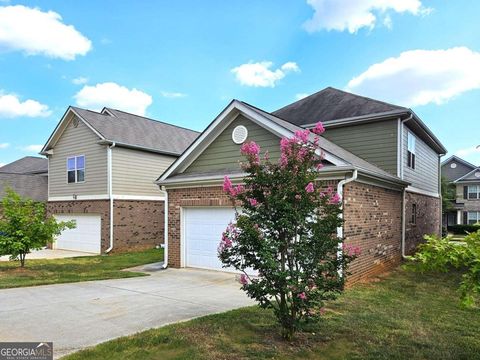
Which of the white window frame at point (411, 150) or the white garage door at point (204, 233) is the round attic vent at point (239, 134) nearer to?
the white garage door at point (204, 233)

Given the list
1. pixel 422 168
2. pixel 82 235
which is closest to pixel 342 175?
pixel 422 168

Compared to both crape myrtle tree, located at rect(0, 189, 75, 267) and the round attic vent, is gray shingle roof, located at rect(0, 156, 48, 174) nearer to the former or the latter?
crape myrtle tree, located at rect(0, 189, 75, 267)

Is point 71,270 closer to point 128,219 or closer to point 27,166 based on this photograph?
point 128,219

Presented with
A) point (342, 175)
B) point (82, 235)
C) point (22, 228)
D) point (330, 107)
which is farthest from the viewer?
point (82, 235)

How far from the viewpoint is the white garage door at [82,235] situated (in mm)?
16989


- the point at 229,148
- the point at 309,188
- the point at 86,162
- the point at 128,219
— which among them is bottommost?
the point at 128,219

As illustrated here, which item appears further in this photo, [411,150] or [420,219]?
[420,219]

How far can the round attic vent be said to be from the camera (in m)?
10.6

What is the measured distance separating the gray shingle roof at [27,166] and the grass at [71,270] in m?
17.0

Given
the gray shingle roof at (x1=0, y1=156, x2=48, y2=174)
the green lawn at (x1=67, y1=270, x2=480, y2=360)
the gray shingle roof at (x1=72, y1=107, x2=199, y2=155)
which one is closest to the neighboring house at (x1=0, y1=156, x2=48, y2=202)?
the gray shingle roof at (x1=0, y1=156, x2=48, y2=174)

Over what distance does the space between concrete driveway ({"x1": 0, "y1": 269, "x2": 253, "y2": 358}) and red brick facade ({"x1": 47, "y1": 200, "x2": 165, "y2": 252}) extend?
7120 mm

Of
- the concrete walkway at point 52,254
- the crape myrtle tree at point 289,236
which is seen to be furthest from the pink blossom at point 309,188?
the concrete walkway at point 52,254

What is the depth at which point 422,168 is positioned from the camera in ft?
49.7

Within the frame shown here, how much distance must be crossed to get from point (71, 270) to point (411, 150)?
42.6 feet
